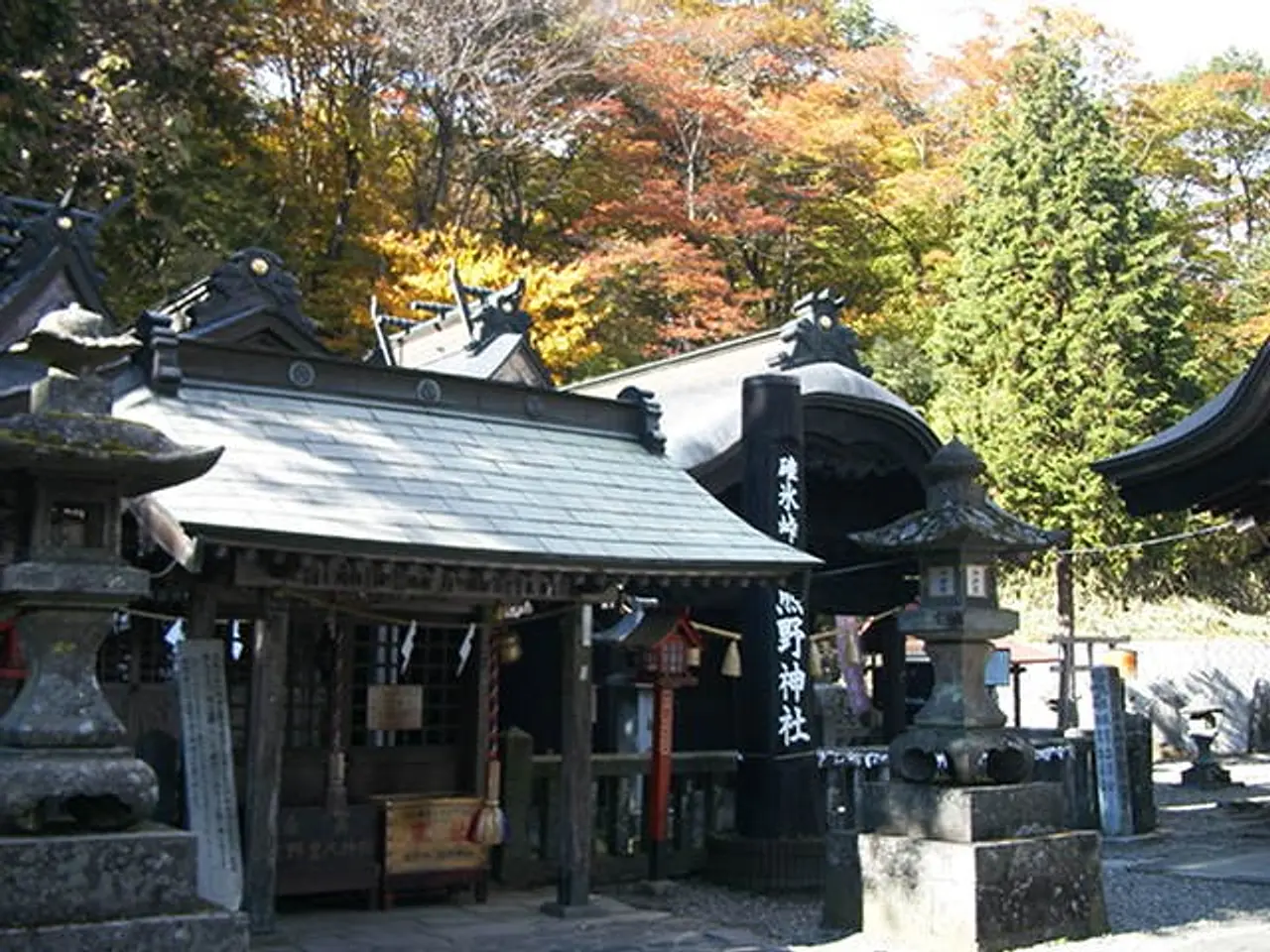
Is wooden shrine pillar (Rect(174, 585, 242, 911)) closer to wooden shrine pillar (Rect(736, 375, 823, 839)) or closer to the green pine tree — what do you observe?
wooden shrine pillar (Rect(736, 375, 823, 839))

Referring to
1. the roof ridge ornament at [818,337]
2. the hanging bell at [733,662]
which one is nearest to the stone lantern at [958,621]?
the hanging bell at [733,662]

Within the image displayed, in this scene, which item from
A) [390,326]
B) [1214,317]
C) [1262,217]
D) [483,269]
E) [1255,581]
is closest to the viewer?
[390,326]

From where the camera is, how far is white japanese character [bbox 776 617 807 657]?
13.5 m

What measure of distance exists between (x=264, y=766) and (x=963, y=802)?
5.26 m

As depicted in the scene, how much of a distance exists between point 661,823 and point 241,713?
4.12 m

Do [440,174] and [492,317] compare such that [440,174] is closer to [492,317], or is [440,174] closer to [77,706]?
[492,317]

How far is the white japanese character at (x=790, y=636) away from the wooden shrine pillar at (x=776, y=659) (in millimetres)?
10

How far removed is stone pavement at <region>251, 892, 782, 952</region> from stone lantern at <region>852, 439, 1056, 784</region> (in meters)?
2.05

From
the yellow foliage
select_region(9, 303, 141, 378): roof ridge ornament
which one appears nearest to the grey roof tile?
select_region(9, 303, 141, 378): roof ridge ornament

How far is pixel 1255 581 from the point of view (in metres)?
34.1

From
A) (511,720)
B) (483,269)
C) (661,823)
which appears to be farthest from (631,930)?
(483,269)

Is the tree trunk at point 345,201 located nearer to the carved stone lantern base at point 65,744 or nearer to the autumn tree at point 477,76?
the autumn tree at point 477,76

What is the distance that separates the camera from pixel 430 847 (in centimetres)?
1173

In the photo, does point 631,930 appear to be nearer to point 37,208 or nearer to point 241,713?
point 241,713
